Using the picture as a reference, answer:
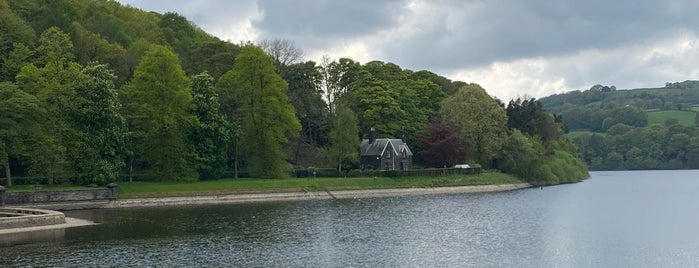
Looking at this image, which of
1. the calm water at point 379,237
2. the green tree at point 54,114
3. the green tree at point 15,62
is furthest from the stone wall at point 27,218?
the green tree at point 15,62

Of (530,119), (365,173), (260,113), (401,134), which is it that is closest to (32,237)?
(260,113)

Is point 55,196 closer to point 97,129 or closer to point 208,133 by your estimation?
point 97,129

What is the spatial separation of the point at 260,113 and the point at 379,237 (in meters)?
47.3

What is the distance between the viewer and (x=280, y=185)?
83438 millimetres

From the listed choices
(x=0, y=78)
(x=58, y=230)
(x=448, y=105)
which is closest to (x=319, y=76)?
(x=448, y=105)

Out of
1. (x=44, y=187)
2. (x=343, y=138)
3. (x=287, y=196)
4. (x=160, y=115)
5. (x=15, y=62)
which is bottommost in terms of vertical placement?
(x=287, y=196)

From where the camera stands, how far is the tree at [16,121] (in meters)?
67.9

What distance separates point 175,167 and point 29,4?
3928 centimetres

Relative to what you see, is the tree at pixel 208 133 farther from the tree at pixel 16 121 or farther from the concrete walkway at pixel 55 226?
the concrete walkway at pixel 55 226

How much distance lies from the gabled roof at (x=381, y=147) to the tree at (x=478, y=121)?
8338mm

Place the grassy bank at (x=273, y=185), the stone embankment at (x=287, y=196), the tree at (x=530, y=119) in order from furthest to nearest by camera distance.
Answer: the tree at (x=530, y=119), the grassy bank at (x=273, y=185), the stone embankment at (x=287, y=196)

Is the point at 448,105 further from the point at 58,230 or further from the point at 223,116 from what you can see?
the point at 58,230

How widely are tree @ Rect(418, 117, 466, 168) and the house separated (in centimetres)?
360

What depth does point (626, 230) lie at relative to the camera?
4841cm
